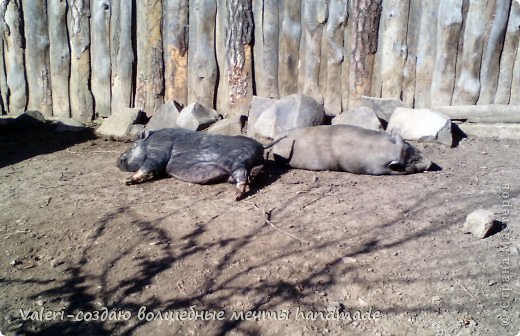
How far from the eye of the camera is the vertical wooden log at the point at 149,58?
18.3 feet

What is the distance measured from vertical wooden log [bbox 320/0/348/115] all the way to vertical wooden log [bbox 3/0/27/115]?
3.52 meters

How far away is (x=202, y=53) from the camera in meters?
5.55

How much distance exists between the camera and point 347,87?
17.9 ft

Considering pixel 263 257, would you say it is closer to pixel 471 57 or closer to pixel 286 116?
pixel 286 116

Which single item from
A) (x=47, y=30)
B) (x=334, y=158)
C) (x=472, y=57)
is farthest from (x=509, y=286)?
(x=47, y=30)

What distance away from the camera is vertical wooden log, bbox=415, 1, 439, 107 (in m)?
5.14

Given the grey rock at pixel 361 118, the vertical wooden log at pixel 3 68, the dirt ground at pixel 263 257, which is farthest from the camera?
the vertical wooden log at pixel 3 68

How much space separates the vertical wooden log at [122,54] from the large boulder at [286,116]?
5.32 feet

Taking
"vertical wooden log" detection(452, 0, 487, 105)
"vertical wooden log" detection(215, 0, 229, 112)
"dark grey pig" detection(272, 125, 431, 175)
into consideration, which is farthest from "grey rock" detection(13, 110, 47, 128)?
"vertical wooden log" detection(452, 0, 487, 105)

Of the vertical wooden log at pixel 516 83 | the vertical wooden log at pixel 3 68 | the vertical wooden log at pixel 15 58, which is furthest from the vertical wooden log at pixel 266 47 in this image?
the vertical wooden log at pixel 3 68

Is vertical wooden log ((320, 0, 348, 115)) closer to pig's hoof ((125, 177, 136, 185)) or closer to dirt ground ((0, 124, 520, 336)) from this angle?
dirt ground ((0, 124, 520, 336))

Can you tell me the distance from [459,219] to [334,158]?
1.32m

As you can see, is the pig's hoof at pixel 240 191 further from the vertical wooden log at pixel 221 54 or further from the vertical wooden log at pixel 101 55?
the vertical wooden log at pixel 101 55

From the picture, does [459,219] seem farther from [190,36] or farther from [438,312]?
[190,36]
